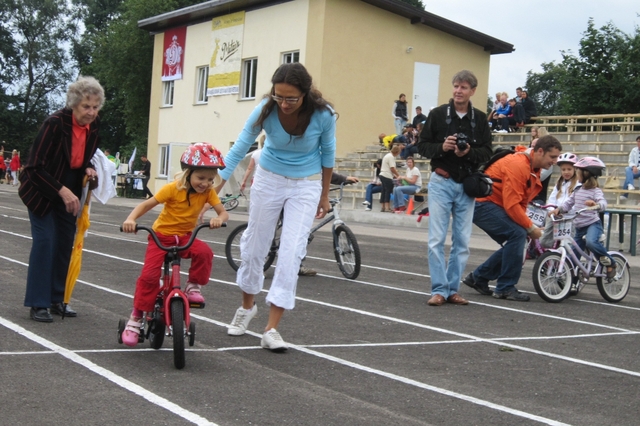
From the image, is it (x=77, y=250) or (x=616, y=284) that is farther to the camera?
(x=616, y=284)

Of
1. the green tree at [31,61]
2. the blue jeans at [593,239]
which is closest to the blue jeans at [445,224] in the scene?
the blue jeans at [593,239]

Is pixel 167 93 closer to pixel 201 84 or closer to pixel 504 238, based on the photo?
pixel 201 84

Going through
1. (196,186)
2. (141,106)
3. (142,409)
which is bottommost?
(142,409)

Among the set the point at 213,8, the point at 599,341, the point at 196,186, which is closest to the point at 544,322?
the point at 599,341

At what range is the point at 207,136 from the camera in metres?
45.5

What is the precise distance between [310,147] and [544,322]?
3445mm

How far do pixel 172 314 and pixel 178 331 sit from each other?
5.2 inches

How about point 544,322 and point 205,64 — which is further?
point 205,64

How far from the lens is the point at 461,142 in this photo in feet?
31.5

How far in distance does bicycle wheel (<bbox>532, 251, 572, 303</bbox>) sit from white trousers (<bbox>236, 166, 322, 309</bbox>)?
4.54 meters

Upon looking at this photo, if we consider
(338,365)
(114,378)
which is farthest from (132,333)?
(338,365)

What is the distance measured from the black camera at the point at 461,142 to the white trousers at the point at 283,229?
9.26 feet

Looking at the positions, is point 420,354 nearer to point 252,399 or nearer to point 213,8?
point 252,399

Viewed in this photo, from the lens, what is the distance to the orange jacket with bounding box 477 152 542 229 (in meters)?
10.4
